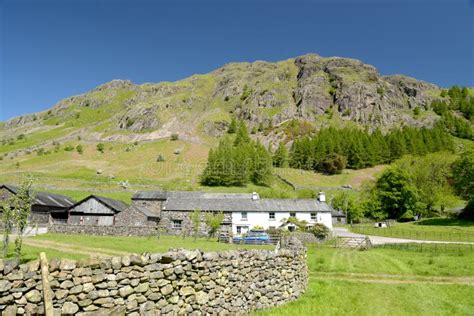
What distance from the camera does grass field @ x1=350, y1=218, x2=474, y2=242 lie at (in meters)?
48.9

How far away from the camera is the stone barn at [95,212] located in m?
56.9

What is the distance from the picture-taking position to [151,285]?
8.97 meters

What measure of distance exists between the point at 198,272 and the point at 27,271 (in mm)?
4618

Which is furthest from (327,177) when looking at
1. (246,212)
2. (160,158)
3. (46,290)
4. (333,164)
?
(46,290)

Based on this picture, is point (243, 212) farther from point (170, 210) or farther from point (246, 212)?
point (170, 210)

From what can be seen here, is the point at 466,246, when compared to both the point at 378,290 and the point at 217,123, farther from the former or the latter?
the point at 217,123

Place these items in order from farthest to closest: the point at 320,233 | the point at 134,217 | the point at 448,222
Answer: the point at 448,222
the point at 134,217
the point at 320,233

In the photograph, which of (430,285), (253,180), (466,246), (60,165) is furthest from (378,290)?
(60,165)

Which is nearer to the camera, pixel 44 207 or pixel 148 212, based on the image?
pixel 44 207

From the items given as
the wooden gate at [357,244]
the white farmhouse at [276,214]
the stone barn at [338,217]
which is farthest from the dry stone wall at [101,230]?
the stone barn at [338,217]

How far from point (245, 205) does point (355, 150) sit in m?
83.4

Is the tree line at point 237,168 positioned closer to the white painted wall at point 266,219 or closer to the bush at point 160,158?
the bush at point 160,158

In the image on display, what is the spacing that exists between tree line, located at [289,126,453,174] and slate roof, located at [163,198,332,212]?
66.3 m

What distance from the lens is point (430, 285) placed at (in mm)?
18469
